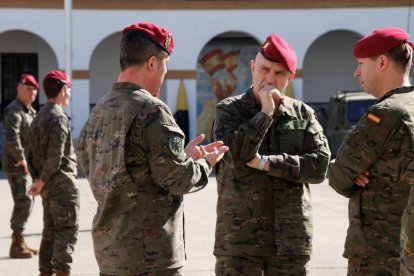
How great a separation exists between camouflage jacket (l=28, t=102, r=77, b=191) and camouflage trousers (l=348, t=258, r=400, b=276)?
134 inches

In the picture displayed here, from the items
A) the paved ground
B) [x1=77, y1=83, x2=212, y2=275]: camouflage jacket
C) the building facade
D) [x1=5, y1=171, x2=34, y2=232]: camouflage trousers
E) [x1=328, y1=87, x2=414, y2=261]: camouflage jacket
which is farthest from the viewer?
the building facade

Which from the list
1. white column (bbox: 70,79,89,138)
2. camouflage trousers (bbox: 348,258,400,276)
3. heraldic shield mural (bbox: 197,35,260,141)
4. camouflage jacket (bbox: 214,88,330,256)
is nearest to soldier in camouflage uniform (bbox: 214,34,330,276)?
camouflage jacket (bbox: 214,88,330,256)

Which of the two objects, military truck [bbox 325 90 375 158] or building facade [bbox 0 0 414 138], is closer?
military truck [bbox 325 90 375 158]

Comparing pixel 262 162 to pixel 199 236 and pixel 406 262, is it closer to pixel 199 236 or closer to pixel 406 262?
pixel 406 262

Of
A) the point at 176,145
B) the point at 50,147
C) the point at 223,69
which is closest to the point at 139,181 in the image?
the point at 176,145

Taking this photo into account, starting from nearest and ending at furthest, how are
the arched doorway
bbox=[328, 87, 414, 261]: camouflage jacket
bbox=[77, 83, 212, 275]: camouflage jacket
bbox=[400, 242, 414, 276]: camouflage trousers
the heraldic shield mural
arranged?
bbox=[400, 242, 414, 276]: camouflage trousers → bbox=[77, 83, 212, 275]: camouflage jacket → bbox=[328, 87, 414, 261]: camouflage jacket → the arched doorway → the heraldic shield mural

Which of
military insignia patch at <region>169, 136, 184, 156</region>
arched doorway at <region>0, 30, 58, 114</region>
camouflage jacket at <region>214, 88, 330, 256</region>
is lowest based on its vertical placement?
arched doorway at <region>0, 30, 58, 114</region>

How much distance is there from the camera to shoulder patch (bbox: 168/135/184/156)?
3570 millimetres

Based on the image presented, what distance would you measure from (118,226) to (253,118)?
962mm

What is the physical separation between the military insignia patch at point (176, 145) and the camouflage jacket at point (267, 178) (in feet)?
1.87

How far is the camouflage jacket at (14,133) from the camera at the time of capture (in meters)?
8.65

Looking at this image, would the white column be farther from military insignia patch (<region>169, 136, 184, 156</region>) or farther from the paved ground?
military insignia patch (<region>169, 136, 184, 156</region>)

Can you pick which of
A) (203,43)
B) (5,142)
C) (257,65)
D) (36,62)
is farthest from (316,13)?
(257,65)

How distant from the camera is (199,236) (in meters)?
9.84
